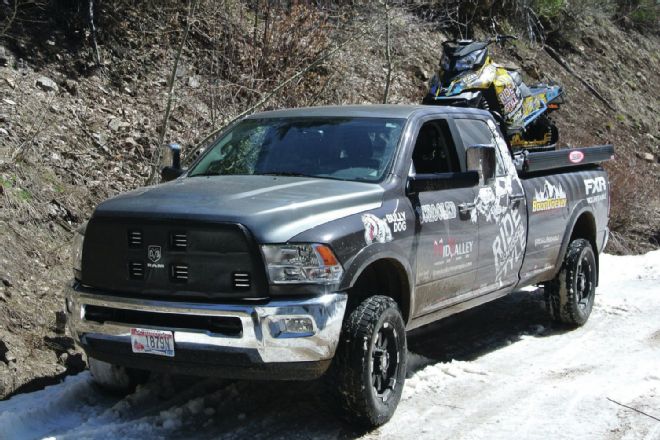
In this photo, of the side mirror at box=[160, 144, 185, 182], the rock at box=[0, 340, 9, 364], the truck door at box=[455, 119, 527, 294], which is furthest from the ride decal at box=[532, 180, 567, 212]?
the rock at box=[0, 340, 9, 364]

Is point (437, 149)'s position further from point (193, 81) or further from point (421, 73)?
point (421, 73)

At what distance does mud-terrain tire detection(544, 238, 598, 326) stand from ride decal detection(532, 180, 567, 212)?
1.69 feet

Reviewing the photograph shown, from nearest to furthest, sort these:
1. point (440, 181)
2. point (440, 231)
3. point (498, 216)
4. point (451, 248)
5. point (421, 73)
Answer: point (440, 181) → point (440, 231) → point (451, 248) → point (498, 216) → point (421, 73)

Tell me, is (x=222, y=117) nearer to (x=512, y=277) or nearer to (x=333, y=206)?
(x=512, y=277)

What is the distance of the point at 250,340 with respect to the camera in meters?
4.48

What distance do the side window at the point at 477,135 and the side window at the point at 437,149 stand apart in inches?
6.4

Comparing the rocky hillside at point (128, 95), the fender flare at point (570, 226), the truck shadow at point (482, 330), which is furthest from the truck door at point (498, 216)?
the rocky hillside at point (128, 95)

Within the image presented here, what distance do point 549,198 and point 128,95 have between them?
5.29 metres

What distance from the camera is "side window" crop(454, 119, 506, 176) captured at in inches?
257

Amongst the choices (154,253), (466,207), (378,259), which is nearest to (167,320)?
(154,253)

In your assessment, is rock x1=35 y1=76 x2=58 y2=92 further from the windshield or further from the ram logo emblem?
the ram logo emblem

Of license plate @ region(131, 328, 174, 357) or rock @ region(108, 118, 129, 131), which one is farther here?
rock @ region(108, 118, 129, 131)

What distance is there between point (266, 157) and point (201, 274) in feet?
5.07

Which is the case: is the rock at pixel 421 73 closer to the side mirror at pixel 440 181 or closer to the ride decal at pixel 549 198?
the ride decal at pixel 549 198
